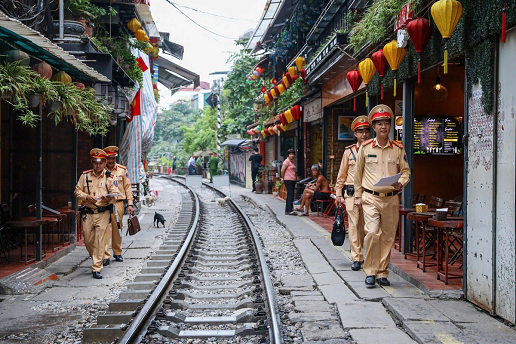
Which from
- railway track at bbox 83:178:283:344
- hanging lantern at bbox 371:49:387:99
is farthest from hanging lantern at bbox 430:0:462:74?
railway track at bbox 83:178:283:344

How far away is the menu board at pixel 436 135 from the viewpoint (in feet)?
37.2

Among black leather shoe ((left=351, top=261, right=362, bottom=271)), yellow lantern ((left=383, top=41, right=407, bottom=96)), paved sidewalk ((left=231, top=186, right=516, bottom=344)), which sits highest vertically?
yellow lantern ((left=383, top=41, right=407, bottom=96))

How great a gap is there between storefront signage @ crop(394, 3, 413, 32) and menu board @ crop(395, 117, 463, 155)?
13.3 feet

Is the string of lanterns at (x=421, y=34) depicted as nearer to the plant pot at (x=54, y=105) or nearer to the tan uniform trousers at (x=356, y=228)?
the tan uniform trousers at (x=356, y=228)

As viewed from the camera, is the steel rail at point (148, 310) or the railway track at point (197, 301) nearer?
the steel rail at point (148, 310)

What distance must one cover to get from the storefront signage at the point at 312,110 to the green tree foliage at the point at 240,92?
14.1 meters

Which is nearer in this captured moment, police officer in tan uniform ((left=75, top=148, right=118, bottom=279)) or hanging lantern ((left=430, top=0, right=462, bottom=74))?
hanging lantern ((left=430, top=0, right=462, bottom=74))

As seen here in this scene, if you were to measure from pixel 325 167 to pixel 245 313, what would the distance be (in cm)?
1025

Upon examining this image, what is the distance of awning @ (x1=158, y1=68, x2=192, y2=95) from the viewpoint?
24.8 metres

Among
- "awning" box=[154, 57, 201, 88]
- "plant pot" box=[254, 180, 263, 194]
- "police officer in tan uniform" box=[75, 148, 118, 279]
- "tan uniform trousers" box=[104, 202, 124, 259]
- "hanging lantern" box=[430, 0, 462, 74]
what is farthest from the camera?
"plant pot" box=[254, 180, 263, 194]

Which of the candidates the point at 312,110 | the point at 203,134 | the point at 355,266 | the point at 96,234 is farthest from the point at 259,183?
the point at 203,134

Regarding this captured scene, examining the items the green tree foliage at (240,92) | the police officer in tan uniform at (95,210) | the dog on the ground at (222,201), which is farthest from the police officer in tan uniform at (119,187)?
the green tree foliage at (240,92)

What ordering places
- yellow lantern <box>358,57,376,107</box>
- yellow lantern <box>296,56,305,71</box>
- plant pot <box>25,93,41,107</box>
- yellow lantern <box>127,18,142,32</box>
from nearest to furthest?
1. plant pot <box>25,93,41,107</box>
2. yellow lantern <box>358,57,376,107</box>
3. yellow lantern <box>127,18,142,32</box>
4. yellow lantern <box>296,56,305,71</box>

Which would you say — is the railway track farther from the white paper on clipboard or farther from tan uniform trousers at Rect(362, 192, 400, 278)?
the white paper on clipboard
